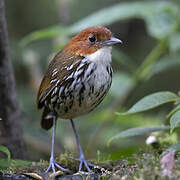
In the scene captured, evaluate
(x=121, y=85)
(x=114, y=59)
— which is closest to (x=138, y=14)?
(x=121, y=85)

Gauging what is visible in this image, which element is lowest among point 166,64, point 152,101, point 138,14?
point 166,64

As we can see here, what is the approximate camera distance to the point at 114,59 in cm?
759

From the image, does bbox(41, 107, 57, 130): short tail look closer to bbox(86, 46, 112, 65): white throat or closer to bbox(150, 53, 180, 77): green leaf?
bbox(86, 46, 112, 65): white throat

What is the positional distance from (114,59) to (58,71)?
136 inches

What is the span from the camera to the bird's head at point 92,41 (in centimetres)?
427

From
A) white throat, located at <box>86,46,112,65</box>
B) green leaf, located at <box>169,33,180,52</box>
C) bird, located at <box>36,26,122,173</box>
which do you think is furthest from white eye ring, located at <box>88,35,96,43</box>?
green leaf, located at <box>169,33,180,52</box>

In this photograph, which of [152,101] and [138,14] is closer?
[152,101]

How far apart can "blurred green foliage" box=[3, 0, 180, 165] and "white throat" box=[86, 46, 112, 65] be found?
723 millimetres

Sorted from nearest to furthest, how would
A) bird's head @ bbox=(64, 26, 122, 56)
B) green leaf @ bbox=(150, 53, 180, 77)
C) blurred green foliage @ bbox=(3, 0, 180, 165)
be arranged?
bird's head @ bbox=(64, 26, 122, 56) → blurred green foliage @ bbox=(3, 0, 180, 165) → green leaf @ bbox=(150, 53, 180, 77)

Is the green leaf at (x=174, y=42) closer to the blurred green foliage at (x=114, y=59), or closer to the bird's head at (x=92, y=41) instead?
the blurred green foliage at (x=114, y=59)

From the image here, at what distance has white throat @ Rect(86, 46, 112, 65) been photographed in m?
4.19

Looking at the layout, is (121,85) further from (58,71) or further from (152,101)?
(152,101)

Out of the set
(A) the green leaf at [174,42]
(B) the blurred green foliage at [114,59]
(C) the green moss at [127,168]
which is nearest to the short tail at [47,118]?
(B) the blurred green foliage at [114,59]

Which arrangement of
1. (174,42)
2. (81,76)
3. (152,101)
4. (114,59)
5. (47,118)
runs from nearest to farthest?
(152,101), (81,76), (47,118), (174,42), (114,59)
